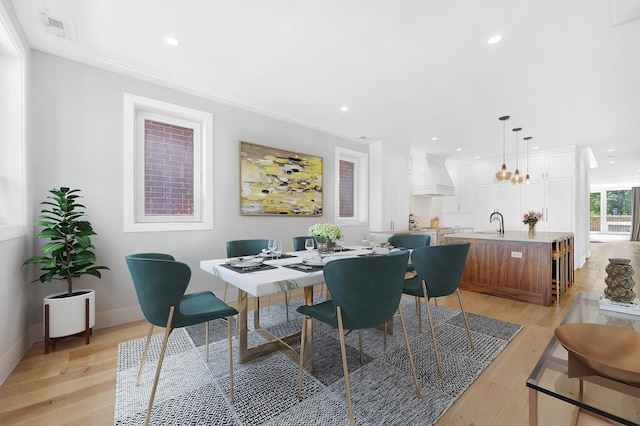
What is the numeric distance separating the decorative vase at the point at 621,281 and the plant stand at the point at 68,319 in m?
3.78

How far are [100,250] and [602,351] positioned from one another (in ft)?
11.9

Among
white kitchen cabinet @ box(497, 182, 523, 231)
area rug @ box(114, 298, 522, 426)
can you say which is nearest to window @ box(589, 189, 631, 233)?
white kitchen cabinet @ box(497, 182, 523, 231)

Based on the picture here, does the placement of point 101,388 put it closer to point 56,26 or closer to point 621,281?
point 56,26

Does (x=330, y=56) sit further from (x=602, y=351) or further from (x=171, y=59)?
(x=602, y=351)

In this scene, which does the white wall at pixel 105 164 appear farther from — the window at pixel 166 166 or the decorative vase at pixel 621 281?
the decorative vase at pixel 621 281

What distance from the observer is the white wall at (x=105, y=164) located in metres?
2.39

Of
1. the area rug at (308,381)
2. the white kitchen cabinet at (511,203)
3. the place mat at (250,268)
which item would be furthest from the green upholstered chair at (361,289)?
the white kitchen cabinet at (511,203)

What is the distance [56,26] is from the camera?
210 cm

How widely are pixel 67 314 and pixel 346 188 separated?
4.14m

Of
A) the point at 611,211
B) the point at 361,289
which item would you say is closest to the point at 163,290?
the point at 361,289

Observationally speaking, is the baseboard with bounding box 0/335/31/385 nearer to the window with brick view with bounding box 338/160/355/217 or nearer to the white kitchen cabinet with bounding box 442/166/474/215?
the window with brick view with bounding box 338/160/355/217

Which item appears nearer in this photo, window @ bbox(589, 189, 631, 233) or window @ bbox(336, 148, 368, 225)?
window @ bbox(336, 148, 368, 225)

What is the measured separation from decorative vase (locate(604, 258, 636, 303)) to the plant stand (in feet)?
12.4

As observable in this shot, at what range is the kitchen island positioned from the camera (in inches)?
132
